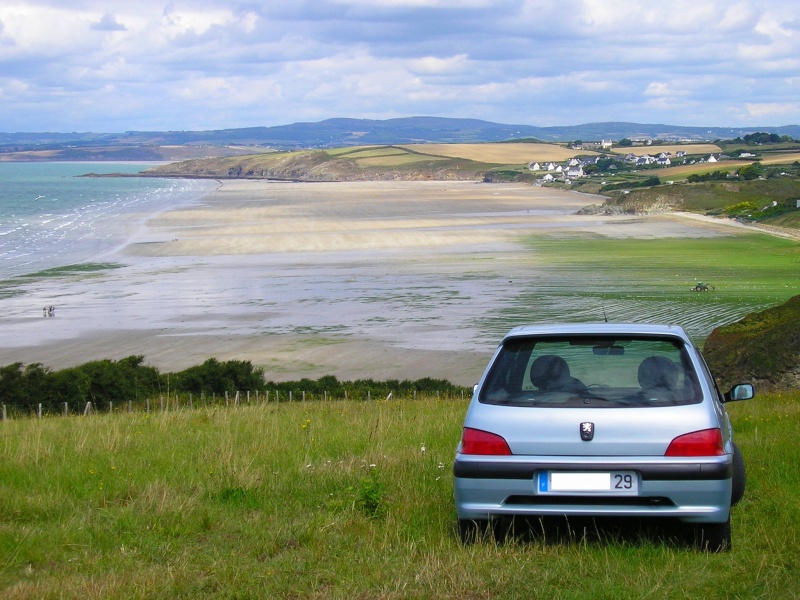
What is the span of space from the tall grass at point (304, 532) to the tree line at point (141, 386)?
34.8ft

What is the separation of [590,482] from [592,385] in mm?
890

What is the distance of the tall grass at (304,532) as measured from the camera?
4.97 metres

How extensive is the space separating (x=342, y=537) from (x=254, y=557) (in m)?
0.60

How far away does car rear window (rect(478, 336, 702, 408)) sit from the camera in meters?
5.68

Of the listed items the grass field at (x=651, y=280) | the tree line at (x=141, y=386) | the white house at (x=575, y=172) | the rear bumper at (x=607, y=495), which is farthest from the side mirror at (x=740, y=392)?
the white house at (x=575, y=172)

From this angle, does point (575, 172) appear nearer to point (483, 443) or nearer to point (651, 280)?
point (651, 280)

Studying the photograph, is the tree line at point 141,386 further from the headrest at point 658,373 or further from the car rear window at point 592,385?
the headrest at point 658,373

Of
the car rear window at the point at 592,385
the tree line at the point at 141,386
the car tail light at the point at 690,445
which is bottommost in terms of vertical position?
the tree line at the point at 141,386

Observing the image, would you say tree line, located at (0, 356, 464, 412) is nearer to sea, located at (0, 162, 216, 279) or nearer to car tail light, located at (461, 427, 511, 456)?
car tail light, located at (461, 427, 511, 456)

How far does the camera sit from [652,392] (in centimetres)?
577

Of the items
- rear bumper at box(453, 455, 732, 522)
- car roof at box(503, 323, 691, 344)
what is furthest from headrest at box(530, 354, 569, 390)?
rear bumper at box(453, 455, 732, 522)

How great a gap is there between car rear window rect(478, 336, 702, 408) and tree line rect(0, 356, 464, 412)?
42.6ft

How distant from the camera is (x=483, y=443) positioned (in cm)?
567

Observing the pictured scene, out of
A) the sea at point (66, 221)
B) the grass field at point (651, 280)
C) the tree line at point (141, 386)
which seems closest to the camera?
the tree line at point (141, 386)
